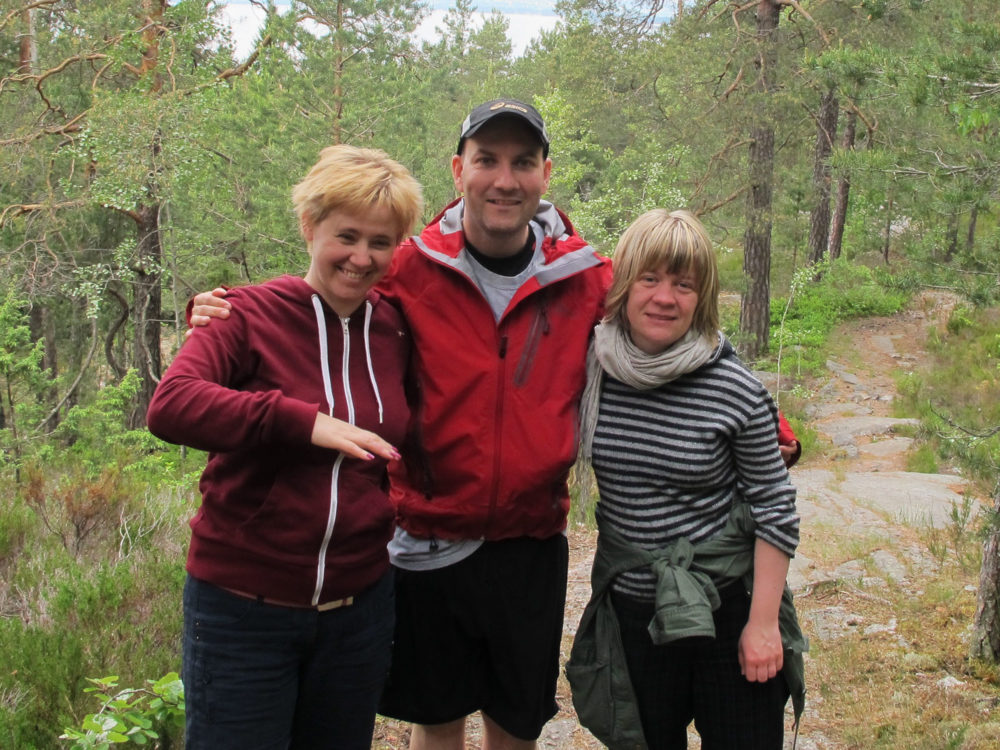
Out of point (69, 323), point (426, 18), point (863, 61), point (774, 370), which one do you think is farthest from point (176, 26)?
point (863, 61)

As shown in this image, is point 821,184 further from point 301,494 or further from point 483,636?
point 301,494

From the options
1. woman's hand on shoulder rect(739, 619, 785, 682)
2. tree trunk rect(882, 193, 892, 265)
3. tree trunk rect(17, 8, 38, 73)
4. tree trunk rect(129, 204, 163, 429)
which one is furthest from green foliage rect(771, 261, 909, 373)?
tree trunk rect(17, 8, 38, 73)

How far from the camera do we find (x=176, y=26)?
1313 cm

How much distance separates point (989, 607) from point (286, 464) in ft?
11.5

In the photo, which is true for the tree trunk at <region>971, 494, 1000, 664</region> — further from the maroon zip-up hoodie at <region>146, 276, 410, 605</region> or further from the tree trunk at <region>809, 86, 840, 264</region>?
the tree trunk at <region>809, 86, 840, 264</region>

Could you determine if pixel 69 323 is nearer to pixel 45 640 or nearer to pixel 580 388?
pixel 45 640

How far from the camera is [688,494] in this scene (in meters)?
2.16

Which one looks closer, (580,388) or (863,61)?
(580,388)

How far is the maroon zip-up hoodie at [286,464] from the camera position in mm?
1831

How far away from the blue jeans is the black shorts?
0.39m

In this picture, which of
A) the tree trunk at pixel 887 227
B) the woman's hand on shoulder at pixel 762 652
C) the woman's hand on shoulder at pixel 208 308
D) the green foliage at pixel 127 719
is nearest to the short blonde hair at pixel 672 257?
the woman's hand on shoulder at pixel 762 652

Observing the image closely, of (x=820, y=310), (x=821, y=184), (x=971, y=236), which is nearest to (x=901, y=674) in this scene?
(x=821, y=184)

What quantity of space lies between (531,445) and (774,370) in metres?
12.3

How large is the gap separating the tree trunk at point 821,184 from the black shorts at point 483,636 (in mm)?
13373
